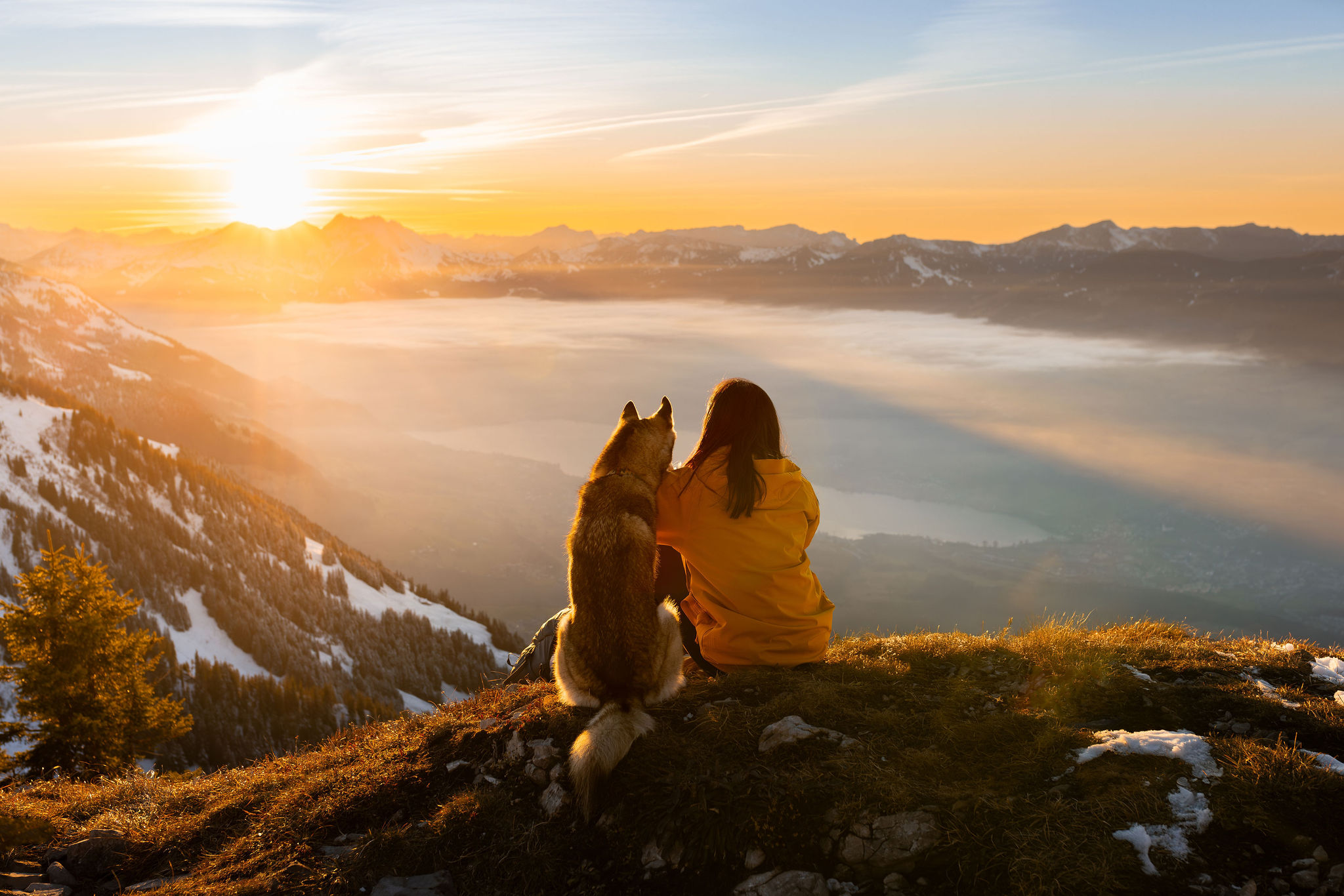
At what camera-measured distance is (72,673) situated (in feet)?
Result: 72.7

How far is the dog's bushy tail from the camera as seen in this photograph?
575 centimetres

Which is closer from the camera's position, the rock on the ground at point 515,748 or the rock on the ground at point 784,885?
the rock on the ground at point 784,885

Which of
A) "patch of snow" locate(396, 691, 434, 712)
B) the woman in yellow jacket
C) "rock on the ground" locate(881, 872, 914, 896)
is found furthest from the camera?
"patch of snow" locate(396, 691, 434, 712)

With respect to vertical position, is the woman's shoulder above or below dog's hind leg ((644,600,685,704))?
above

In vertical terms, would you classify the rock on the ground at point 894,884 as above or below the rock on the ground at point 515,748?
above

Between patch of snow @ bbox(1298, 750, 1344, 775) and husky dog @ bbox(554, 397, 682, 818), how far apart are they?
5261mm

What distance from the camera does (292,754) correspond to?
33.5 ft

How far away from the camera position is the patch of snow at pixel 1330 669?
24.9 ft

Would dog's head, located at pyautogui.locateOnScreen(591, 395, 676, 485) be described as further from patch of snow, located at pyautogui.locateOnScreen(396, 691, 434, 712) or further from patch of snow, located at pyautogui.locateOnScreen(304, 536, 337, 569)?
patch of snow, located at pyautogui.locateOnScreen(304, 536, 337, 569)

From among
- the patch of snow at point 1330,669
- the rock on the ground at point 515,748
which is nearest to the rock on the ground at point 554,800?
the rock on the ground at point 515,748

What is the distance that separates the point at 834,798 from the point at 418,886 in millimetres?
3453

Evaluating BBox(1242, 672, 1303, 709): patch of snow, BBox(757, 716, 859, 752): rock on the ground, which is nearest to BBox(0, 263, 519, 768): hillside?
BBox(757, 716, 859, 752): rock on the ground

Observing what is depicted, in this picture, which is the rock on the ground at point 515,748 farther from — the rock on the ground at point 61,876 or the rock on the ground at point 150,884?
the rock on the ground at point 61,876

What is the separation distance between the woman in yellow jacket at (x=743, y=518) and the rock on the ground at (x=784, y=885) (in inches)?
101
